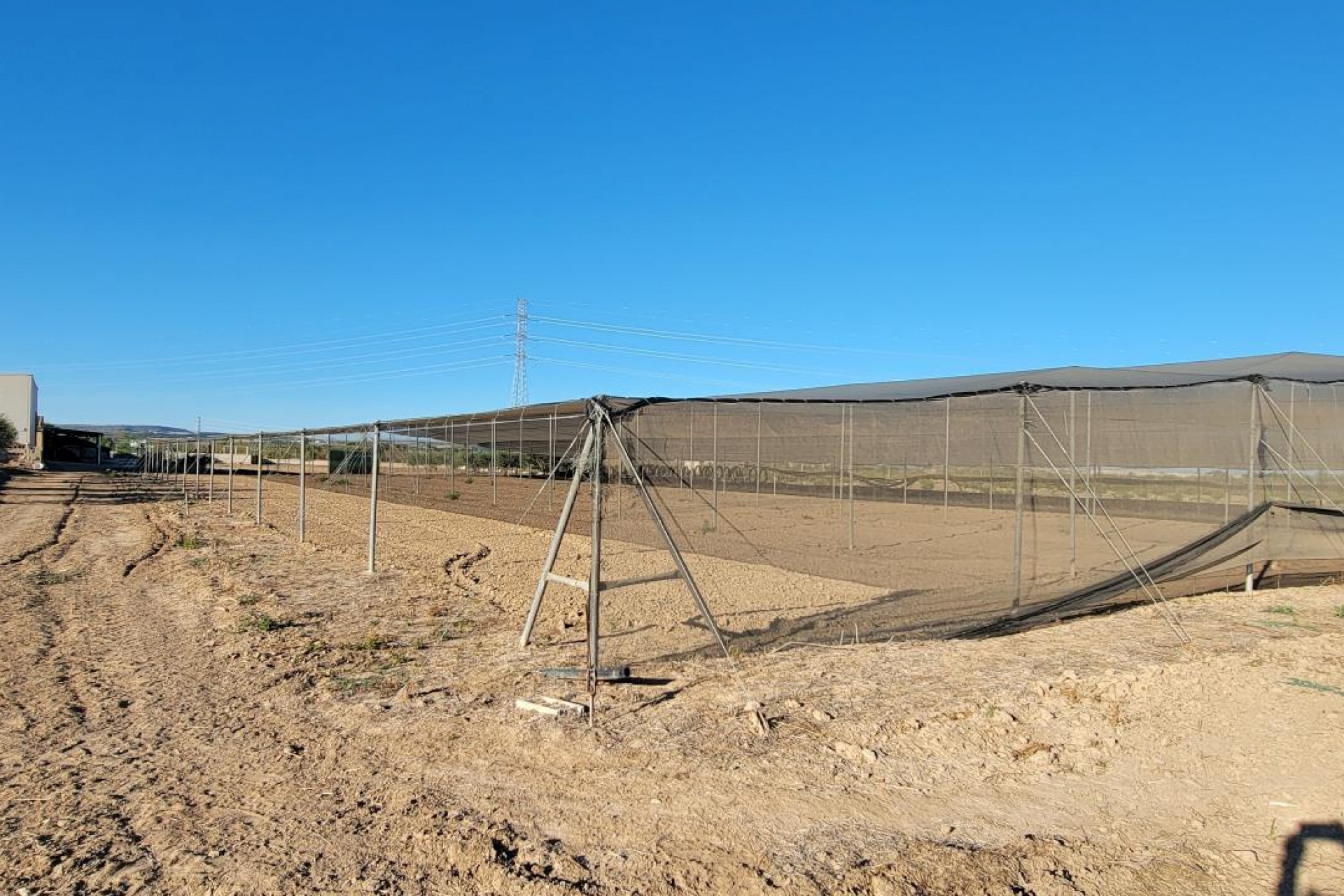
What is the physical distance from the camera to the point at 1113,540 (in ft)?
23.8

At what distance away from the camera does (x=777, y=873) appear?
276 centimetres

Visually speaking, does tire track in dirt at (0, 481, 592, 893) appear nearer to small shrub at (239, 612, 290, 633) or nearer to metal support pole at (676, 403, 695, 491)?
small shrub at (239, 612, 290, 633)

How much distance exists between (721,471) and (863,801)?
1021 cm

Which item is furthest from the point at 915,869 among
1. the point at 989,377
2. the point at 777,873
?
the point at 989,377

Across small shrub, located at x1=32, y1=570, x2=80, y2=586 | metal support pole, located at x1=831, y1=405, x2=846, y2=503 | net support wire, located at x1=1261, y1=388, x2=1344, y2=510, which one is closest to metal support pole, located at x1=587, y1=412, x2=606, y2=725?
metal support pole, located at x1=831, y1=405, x2=846, y2=503

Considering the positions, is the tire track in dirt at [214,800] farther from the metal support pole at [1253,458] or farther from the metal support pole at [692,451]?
the metal support pole at [1253,458]

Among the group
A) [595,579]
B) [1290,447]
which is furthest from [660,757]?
[1290,447]

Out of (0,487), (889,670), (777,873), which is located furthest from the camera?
(0,487)

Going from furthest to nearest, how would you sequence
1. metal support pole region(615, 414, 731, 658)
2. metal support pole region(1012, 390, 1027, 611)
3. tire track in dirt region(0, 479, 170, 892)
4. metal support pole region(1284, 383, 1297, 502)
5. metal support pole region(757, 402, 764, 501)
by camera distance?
1. metal support pole region(1284, 383, 1297, 502)
2. metal support pole region(757, 402, 764, 501)
3. metal support pole region(1012, 390, 1027, 611)
4. metal support pole region(615, 414, 731, 658)
5. tire track in dirt region(0, 479, 170, 892)

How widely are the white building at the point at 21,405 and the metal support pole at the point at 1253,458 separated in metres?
63.9

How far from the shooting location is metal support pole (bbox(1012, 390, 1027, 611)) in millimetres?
6359

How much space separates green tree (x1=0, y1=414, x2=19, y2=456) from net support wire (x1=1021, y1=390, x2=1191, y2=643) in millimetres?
56353

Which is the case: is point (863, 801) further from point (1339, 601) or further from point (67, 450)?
point (67, 450)

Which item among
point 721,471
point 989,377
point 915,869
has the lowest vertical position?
point 915,869
